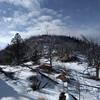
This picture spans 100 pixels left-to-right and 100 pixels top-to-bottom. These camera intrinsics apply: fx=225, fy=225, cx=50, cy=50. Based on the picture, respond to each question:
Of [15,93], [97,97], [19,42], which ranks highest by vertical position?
[19,42]

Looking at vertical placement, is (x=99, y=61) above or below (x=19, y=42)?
below

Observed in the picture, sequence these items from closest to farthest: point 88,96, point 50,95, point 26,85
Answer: point 50,95 < point 26,85 < point 88,96

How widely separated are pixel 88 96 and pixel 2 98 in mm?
7564

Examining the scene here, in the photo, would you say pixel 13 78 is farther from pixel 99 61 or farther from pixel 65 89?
pixel 99 61

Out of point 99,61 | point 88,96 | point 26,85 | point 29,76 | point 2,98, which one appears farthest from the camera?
point 99,61

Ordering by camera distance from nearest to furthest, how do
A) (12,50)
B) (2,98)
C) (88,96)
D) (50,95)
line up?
(2,98), (50,95), (88,96), (12,50)

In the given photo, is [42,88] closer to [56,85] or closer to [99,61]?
[56,85]

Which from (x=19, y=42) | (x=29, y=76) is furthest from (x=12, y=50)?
(x=29, y=76)

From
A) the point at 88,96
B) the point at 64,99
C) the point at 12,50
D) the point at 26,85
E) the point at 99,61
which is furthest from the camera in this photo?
the point at 12,50

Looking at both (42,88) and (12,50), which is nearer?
(42,88)

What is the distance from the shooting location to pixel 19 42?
5091cm

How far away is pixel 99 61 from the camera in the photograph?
109 ft

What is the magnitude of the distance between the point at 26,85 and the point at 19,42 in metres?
35.4

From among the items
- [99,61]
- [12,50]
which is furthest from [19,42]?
[99,61]
